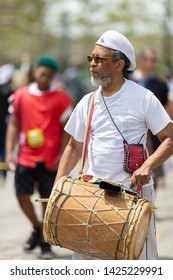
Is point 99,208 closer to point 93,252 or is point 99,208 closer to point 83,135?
point 93,252

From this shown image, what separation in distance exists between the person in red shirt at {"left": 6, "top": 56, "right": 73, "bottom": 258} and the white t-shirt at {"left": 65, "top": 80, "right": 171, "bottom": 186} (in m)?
2.49

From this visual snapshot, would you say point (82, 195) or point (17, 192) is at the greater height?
point (82, 195)

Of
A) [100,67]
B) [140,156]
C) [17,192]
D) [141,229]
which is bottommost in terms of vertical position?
[17,192]

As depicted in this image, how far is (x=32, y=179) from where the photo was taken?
8.05 metres

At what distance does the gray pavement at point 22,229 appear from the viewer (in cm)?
799

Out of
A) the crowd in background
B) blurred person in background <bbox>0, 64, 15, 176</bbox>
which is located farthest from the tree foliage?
blurred person in background <bbox>0, 64, 15, 176</bbox>

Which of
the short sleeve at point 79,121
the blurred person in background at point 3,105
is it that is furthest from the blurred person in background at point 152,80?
the blurred person in background at point 3,105

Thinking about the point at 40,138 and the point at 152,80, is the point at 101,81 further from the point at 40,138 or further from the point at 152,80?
the point at 152,80

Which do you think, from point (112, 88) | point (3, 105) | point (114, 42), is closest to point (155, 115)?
point (112, 88)

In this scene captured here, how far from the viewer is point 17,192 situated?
26.2 feet

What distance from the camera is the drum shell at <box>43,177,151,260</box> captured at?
498 centimetres

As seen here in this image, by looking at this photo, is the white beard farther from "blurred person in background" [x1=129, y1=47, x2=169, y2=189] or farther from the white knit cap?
"blurred person in background" [x1=129, y1=47, x2=169, y2=189]
